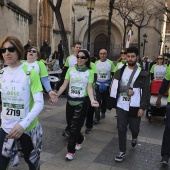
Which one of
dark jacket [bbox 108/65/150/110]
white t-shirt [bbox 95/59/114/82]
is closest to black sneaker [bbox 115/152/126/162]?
dark jacket [bbox 108/65/150/110]

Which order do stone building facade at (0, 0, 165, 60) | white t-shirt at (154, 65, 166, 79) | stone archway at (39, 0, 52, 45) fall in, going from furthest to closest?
stone archway at (39, 0, 52, 45), stone building facade at (0, 0, 165, 60), white t-shirt at (154, 65, 166, 79)

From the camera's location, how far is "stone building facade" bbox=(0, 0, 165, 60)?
1675 cm

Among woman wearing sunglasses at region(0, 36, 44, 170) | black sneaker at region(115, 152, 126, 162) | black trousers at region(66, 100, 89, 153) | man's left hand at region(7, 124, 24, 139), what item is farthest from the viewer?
black sneaker at region(115, 152, 126, 162)

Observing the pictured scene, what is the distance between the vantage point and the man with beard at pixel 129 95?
16.0 ft

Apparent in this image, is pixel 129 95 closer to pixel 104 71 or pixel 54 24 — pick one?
pixel 104 71

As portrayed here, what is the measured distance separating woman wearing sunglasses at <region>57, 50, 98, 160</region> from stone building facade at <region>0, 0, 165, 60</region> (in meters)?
11.1

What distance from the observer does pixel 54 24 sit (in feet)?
95.5

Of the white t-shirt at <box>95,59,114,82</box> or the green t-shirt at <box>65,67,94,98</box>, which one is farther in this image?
the white t-shirt at <box>95,59,114,82</box>

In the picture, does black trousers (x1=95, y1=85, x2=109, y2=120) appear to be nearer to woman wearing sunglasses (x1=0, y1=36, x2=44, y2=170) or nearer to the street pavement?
the street pavement

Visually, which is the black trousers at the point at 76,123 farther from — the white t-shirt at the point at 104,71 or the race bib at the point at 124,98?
the white t-shirt at the point at 104,71

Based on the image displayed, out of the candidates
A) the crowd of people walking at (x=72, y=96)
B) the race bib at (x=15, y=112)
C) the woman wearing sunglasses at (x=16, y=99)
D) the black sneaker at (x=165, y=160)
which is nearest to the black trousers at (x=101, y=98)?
the crowd of people walking at (x=72, y=96)

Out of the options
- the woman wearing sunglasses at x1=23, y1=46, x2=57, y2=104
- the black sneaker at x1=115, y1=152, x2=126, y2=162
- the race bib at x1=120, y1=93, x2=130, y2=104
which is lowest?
the black sneaker at x1=115, y1=152, x2=126, y2=162

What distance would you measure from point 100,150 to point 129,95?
4.33ft

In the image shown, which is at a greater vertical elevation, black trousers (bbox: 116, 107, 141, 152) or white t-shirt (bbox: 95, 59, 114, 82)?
white t-shirt (bbox: 95, 59, 114, 82)
